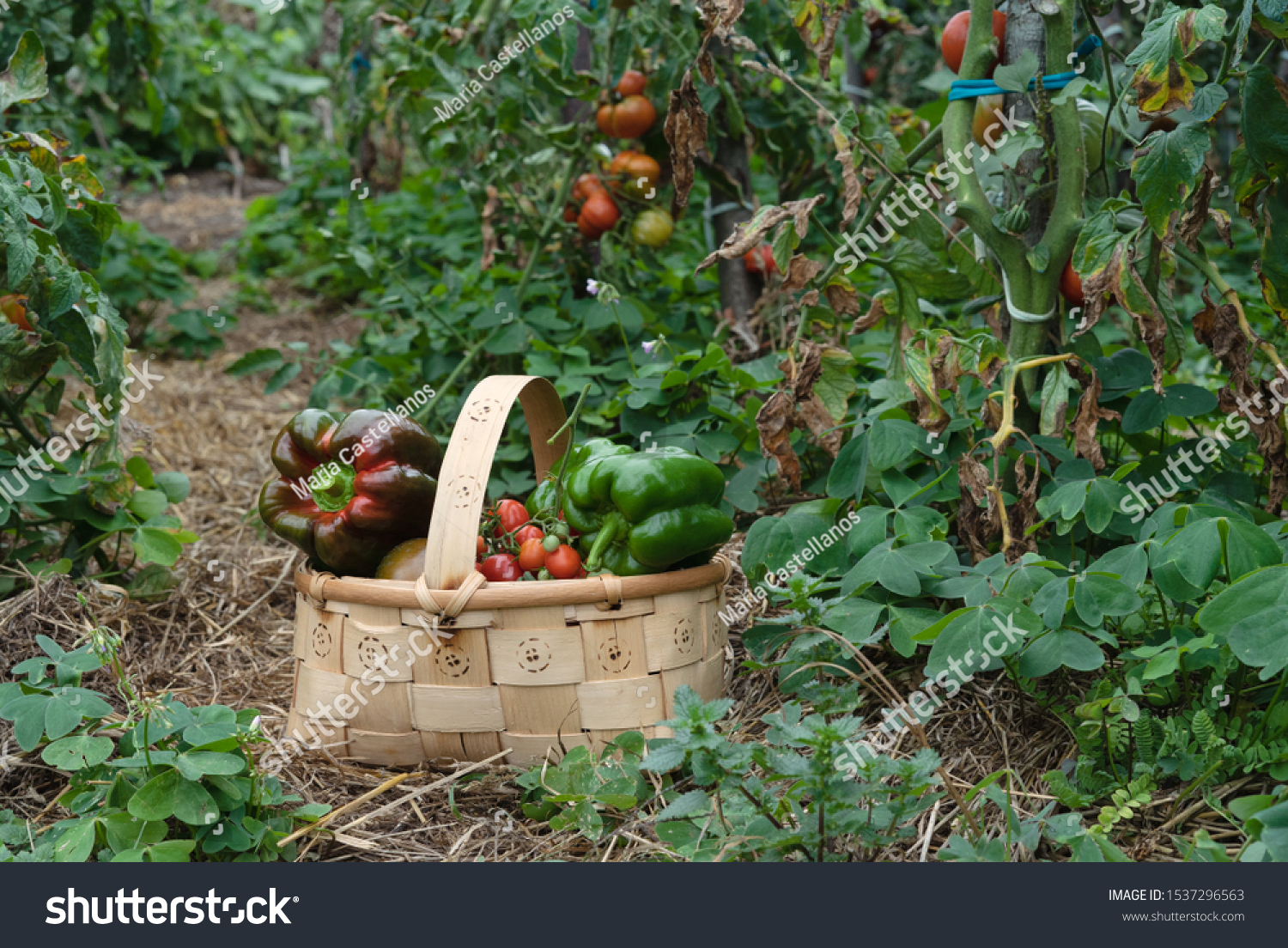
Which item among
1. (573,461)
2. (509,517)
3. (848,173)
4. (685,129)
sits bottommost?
(509,517)

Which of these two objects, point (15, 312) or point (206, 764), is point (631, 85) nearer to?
point (15, 312)

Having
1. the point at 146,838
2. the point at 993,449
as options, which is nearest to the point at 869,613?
the point at 993,449

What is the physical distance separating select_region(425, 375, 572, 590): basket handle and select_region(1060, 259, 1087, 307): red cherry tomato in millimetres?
909

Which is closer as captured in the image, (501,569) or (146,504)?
(501,569)

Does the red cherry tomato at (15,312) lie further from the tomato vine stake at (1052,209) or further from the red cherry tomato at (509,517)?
the tomato vine stake at (1052,209)

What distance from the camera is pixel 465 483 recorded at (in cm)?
139

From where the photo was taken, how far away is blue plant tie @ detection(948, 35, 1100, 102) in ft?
5.25

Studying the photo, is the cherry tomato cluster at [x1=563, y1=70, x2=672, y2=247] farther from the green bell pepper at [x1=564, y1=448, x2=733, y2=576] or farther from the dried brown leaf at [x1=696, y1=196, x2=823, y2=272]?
the green bell pepper at [x1=564, y1=448, x2=733, y2=576]

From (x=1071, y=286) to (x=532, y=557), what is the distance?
99cm

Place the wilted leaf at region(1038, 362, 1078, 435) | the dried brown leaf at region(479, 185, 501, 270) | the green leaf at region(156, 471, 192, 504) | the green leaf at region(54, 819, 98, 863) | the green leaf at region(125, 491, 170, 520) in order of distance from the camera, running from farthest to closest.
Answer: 1. the dried brown leaf at region(479, 185, 501, 270)
2. the green leaf at region(156, 471, 192, 504)
3. the green leaf at region(125, 491, 170, 520)
4. the wilted leaf at region(1038, 362, 1078, 435)
5. the green leaf at region(54, 819, 98, 863)

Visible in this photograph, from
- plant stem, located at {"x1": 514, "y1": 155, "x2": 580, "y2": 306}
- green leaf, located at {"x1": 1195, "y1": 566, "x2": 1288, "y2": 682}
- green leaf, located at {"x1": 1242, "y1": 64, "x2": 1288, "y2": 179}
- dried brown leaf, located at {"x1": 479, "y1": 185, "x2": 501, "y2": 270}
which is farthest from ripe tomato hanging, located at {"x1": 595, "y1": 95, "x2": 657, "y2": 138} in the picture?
green leaf, located at {"x1": 1195, "y1": 566, "x2": 1288, "y2": 682}

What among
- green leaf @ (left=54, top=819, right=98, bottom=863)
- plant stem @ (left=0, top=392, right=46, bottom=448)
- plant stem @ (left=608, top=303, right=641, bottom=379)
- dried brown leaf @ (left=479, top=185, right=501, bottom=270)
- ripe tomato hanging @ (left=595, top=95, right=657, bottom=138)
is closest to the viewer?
green leaf @ (left=54, top=819, right=98, bottom=863)

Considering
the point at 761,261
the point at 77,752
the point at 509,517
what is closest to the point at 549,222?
the point at 761,261

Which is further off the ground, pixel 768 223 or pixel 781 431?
pixel 768 223
